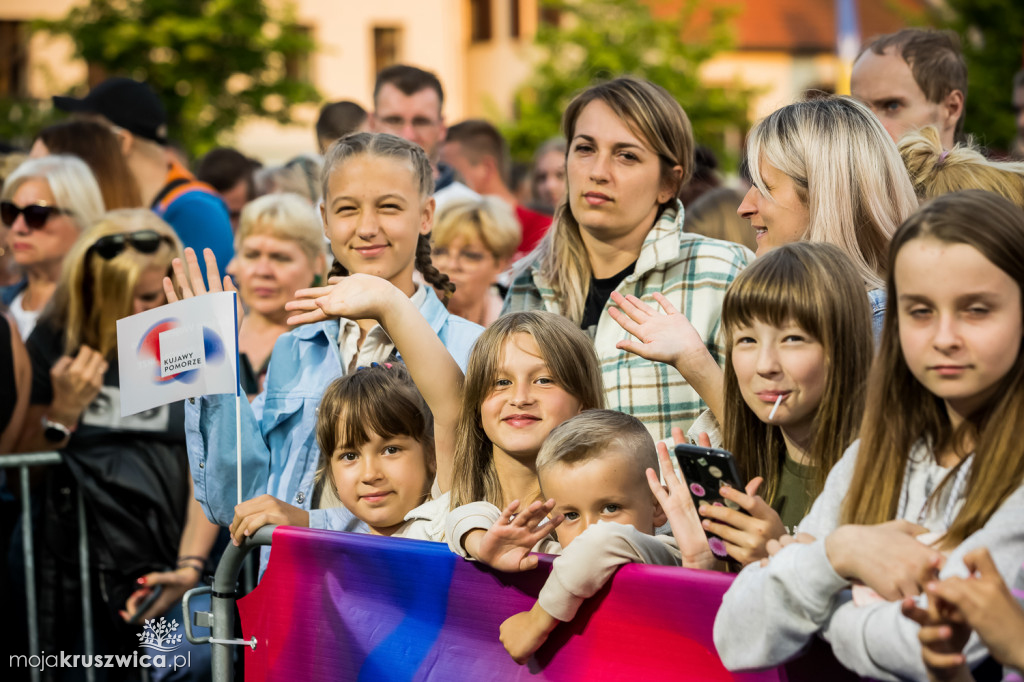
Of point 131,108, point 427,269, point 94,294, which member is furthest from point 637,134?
point 131,108

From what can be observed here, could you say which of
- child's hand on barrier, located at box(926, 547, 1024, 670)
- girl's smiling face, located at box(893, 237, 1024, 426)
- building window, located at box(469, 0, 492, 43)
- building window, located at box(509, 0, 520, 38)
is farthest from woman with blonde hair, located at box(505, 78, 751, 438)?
building window, located at box(469, 0, 492, 43)

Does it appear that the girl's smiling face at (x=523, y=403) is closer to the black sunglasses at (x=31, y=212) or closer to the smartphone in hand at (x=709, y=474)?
the smartphone in hand at (x=709, y=474)

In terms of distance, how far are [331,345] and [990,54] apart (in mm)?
24274

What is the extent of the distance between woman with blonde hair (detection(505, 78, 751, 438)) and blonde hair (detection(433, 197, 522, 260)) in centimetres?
188

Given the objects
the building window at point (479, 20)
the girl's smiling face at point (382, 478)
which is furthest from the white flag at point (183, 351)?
the building window at point (479, 20)

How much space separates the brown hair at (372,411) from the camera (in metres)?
4.02

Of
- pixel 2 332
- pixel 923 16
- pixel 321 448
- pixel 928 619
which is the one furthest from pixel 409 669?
pixel 923 16

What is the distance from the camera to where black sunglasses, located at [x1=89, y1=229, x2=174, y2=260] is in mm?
5844

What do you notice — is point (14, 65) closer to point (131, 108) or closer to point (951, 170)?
point (131, 108)

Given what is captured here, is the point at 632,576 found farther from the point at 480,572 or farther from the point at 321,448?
the point at 321,448

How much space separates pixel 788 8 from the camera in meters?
44.5

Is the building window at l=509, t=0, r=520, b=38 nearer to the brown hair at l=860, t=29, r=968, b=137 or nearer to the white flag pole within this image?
the brown hair at l=860, t=29, r=968, b=137

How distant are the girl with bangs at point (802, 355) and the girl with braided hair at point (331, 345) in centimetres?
137

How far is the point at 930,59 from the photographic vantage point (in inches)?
213
